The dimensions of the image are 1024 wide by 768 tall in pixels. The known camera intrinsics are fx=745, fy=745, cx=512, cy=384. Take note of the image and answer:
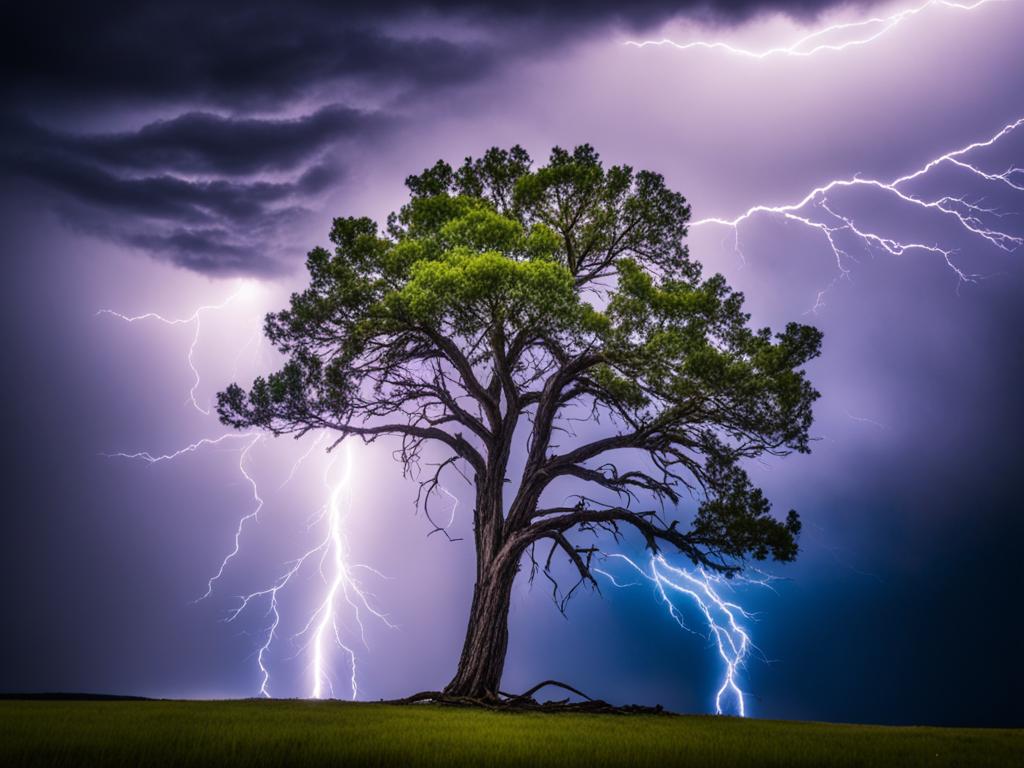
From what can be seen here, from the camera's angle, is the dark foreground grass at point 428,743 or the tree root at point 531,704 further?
the tree root at point 531,704

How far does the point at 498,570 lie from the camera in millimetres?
11477

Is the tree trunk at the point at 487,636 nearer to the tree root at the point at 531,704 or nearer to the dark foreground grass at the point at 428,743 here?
the tree root at the point at 531,704

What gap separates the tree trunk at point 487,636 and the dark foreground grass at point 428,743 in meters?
3.13

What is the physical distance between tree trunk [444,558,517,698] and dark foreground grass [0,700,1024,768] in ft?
10.3

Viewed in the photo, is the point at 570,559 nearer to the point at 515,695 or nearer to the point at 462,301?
the point at 515,695

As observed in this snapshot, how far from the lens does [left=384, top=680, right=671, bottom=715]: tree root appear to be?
10164 mm

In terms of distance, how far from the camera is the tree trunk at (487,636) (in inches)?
433

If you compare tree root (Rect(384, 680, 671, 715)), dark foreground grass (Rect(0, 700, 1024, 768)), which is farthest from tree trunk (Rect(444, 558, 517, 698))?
dark foreground grass (Rect(0, 700, 1024, 768))

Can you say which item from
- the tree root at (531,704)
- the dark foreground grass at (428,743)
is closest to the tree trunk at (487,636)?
the tree root at (531,704)

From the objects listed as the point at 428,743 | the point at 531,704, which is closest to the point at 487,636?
the point at 531,704

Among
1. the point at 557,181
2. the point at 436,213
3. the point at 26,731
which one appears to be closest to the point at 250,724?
the point at 26,731

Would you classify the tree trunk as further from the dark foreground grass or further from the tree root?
the dark foreground grass

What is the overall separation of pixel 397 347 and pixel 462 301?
2457 mm

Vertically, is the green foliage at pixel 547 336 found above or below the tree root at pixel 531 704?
above
